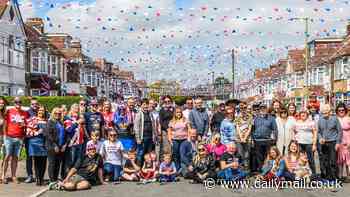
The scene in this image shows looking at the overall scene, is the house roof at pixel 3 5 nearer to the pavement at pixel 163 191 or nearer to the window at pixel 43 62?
the window at pixel 43 62

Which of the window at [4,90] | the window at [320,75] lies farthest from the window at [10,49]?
the window at [320,75]

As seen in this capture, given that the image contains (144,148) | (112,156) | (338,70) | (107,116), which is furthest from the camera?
(338,70)

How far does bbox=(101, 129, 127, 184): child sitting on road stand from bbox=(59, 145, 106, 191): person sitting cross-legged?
291 millimetres

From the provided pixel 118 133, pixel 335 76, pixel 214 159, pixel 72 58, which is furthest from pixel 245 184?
pixel 72 58

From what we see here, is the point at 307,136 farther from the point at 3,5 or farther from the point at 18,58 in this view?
the point at 18,58

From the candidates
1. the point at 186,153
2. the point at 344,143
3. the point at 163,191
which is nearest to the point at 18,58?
the point at 186,153

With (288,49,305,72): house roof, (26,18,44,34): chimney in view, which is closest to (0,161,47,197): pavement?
(26,18,44,34): chimney

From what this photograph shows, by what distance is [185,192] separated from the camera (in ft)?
33.7

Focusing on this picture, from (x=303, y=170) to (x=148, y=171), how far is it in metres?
3.41

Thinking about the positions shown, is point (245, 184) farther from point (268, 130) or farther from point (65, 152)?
point (65, 152)

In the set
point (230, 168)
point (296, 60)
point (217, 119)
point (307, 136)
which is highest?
point (296, 60)

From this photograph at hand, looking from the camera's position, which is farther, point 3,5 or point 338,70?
point 338,70

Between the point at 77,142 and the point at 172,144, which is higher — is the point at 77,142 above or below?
above

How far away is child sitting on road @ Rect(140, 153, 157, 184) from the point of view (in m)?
11.7
